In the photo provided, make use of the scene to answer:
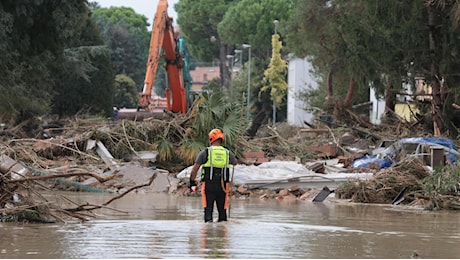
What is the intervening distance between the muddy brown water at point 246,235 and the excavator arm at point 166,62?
64.8 ft

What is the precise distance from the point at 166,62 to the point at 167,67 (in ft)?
0.95

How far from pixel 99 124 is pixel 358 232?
17.2m

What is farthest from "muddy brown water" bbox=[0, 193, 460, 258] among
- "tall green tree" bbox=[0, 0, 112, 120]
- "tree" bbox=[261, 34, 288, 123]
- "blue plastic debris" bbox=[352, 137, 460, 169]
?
"tree" bbox=[261, 34, 288, 123]

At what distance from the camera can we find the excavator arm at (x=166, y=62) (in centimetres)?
3800

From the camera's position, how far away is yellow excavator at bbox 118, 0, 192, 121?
124 feet

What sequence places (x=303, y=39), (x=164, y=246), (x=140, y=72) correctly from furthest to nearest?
1. (x=140, y=72)
2. (x=303, y=39)
3. (x=164, y=246)

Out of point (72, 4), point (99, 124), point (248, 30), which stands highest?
point (248, 30)

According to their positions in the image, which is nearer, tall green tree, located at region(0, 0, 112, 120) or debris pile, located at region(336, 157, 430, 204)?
debris pile, located at region(336, 157, 430, 204)

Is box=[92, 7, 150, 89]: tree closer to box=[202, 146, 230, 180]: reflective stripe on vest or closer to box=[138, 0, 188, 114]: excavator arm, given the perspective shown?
box=[138, 0, 188, 114]: excavator arm

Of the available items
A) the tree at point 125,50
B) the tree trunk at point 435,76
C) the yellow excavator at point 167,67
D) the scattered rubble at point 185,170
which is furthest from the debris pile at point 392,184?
the tree at point 125,50

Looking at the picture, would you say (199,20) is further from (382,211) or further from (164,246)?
(164,246)

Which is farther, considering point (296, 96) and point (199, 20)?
point (199, 20)

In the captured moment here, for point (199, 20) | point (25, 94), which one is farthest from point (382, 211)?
point (199, 20)

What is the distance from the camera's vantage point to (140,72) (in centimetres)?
11819
